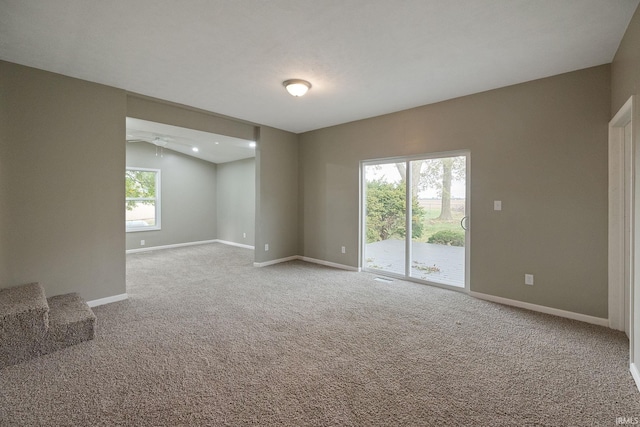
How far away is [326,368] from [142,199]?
7013mm

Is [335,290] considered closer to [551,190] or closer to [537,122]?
[551,190]

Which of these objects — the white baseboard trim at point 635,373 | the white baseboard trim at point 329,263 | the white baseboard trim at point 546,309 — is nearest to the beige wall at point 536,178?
the white baseboard trim at point 546,309

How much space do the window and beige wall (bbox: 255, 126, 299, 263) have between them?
3.73 m

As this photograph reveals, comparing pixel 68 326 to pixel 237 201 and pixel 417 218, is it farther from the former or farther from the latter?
pixel 237 201

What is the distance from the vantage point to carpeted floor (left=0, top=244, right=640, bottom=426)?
1.67 m

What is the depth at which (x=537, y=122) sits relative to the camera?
321 cm

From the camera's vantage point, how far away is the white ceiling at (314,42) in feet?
6.68


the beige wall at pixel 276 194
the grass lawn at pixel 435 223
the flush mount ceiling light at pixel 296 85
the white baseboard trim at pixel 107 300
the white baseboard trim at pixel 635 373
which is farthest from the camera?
the beige wall at pixel 276 194

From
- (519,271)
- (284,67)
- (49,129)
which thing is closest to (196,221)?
(49,129)

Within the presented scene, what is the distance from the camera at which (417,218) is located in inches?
171

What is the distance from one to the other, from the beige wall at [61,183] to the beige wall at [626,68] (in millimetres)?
5081

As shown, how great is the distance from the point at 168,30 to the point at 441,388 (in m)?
3.45

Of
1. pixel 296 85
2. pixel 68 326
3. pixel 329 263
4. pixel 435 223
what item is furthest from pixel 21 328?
pixel 435 223

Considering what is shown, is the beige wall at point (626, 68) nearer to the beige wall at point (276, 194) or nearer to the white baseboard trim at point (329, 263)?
the white baseboard trim at point (329, 263)
